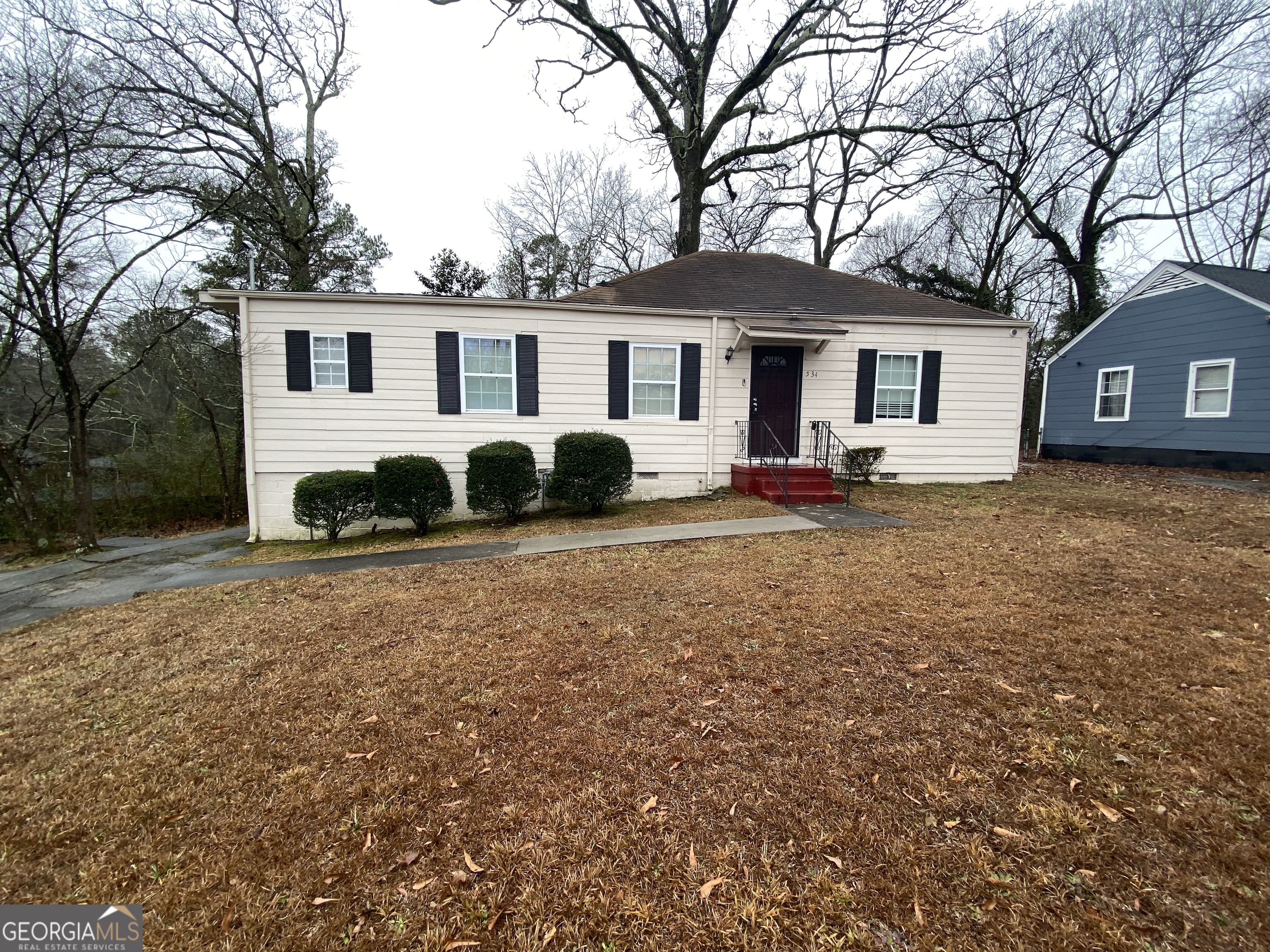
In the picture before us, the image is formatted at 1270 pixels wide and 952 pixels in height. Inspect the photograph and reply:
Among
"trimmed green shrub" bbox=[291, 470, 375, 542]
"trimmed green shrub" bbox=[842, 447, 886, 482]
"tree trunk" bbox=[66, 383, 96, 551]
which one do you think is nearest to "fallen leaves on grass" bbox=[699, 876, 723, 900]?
"trimmed green shrub" bbox=[291, 470, 375, 542]

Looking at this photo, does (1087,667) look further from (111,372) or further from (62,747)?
(111,372)

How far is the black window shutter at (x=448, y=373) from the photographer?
871cm

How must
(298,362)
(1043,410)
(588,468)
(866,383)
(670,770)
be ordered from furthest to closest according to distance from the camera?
1. (1043,410)
2. (866,383)
3. (298,362)
4. (588,468)
5. (670,770)

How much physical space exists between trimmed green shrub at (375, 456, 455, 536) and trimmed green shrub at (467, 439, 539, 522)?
509 millimetres

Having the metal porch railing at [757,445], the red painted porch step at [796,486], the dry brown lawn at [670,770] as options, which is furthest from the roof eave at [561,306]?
the dry brown lawn at [670,770]

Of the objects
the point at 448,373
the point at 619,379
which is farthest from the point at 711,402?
the point at 448,373

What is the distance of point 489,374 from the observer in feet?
29.4

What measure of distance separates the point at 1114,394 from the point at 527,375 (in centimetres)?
1629

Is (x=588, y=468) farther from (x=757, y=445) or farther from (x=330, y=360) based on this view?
(x=330, y=360)

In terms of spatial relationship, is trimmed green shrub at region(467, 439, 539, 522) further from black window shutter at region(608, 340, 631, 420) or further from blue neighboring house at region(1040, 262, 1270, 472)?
blue neighboring house at region(1040, 262, 1270, 472)

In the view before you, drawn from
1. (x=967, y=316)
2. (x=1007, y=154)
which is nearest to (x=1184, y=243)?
(x=1007, y=154)

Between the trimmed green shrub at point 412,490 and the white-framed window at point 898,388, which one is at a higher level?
the white-framed window at point 898,388

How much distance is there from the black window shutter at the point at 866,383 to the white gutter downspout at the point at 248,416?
1118 centimetres

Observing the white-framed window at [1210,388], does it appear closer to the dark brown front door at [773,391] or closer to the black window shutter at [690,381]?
the dark brown front door at [773,391]
